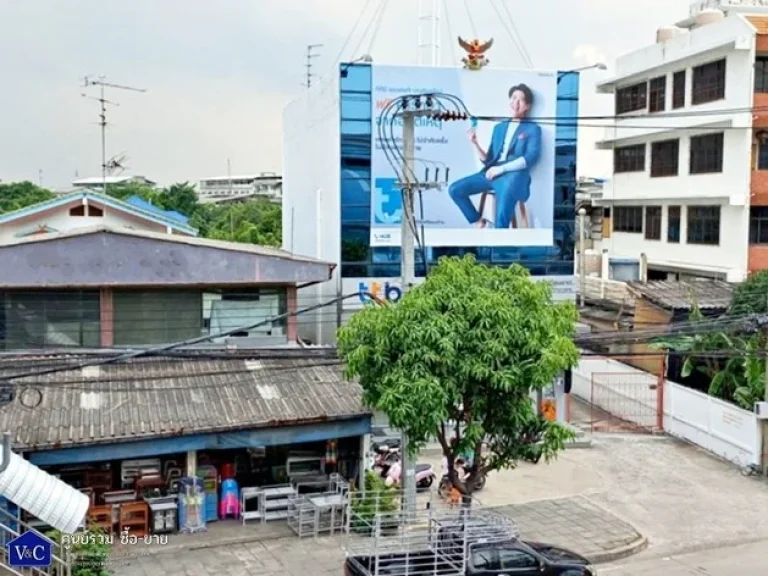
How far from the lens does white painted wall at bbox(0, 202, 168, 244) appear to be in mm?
24547

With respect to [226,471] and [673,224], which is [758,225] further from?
[226,471]

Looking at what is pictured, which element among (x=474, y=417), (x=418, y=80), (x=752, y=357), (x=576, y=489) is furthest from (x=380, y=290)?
(x=474, y=417)

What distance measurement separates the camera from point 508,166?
23.8 metres

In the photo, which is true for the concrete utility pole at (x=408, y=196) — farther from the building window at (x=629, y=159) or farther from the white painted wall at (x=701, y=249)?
the building window at (x=629, y=159)

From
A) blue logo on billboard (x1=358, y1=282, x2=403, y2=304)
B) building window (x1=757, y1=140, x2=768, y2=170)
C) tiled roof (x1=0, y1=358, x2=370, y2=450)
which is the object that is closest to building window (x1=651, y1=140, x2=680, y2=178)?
building window (x1=757, y1=140, x2=768, y2=170)

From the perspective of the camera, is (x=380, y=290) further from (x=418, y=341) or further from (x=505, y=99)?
(x=418, y=341)

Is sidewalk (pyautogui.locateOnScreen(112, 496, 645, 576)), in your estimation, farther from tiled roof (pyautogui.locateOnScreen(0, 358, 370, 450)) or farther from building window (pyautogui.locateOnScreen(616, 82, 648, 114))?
building window (pyautogui.locateOnScreen(616, 82, 648, 114))

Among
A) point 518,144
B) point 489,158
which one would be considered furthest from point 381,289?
point 518,144

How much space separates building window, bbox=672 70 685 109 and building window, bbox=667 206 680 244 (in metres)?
4.00

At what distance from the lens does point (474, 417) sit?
11.8 metres

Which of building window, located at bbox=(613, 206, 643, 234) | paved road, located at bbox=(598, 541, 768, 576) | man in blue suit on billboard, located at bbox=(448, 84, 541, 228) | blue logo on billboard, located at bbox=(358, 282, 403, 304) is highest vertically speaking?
man in blue suit on billboard, located at bbox=(448, 84, 541, 228)

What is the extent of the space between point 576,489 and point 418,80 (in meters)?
11.3

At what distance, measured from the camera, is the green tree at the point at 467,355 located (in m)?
11.2

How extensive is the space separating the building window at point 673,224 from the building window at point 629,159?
279 cm
